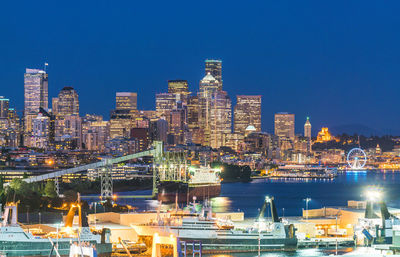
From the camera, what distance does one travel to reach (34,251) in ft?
97.0

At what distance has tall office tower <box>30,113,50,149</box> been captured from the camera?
18662 centimetres

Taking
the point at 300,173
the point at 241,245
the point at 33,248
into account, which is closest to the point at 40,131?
the point at 300,173

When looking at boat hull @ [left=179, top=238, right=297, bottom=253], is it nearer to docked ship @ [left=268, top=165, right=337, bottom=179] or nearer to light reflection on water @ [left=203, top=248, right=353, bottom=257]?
light reflection on water @ [left=203, top=248, right=353, bottom=257]

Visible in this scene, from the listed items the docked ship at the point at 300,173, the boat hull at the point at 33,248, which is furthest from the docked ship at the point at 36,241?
the docked ship at the point at 300,173

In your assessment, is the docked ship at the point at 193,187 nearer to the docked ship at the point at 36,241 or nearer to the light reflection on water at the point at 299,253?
the light reflection on water at the point at 299,253

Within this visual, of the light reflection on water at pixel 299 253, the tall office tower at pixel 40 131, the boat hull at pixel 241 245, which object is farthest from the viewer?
the tall office tower at pixel 40 131

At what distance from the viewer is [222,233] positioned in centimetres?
3491

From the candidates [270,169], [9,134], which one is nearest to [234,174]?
[270,169]

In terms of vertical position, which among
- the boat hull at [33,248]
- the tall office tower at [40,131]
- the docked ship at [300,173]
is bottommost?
the boat hull at [33,248]

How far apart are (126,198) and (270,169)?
319 ft

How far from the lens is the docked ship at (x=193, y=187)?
81.9 meters

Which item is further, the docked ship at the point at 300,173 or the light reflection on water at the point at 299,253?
the docked ship at the point at 300,173

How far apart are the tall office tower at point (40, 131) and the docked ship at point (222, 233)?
507 ft

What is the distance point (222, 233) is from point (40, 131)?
6314 inches
